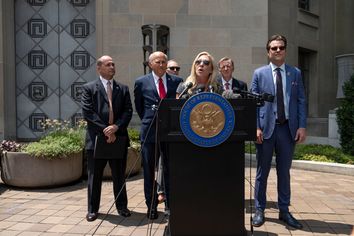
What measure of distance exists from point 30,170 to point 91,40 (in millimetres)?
6323

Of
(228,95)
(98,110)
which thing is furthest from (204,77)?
(98,110)

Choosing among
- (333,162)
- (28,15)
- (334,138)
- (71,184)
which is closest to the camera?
(71,184)

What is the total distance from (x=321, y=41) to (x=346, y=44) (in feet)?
4.98

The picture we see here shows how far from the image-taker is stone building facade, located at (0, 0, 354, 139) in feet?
36.8

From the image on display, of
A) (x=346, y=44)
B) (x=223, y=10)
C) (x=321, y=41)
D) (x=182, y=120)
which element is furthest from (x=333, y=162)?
(x=346, y=44)

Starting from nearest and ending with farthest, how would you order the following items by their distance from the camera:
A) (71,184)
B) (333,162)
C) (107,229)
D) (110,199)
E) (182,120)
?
(182,120), (107,229), (110,199), (71,184), (333,162)

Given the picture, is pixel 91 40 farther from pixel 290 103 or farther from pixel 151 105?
pixel 290 103

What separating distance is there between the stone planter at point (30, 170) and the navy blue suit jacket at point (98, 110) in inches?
80.8

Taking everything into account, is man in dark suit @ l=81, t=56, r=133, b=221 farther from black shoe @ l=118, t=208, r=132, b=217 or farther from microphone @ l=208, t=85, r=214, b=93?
microphone @ l=208, t=85, r=214, b=93

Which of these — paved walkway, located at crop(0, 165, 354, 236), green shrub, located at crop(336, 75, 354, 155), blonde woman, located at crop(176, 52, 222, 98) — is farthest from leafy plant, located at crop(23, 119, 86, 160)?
green shrub, located at crop(336, 75, 354, 155)

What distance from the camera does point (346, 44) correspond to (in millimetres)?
16062

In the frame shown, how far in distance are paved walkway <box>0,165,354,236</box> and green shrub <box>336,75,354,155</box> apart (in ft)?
7.97

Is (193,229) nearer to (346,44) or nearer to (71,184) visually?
(71,184)

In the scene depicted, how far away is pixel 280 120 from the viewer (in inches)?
181
